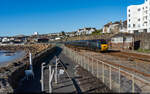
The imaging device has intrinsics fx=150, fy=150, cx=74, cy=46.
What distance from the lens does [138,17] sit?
192ft

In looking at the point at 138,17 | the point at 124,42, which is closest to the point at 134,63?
the point at 124,42

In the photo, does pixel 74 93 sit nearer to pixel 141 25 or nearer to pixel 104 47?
pixel 104 47

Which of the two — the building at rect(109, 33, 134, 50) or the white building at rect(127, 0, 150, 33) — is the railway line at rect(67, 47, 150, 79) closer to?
the building at rect(109, 33, 134, 50)

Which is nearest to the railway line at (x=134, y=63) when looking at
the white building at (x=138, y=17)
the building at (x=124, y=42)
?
the building at (x=124, y=42)

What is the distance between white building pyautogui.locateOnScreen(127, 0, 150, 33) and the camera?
54116mm

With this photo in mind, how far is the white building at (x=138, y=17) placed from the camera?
178ft

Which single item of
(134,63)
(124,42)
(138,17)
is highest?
(138,17)

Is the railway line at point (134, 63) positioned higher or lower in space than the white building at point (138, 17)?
lower

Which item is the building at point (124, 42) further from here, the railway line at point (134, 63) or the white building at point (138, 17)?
the white building at point (138, 17)

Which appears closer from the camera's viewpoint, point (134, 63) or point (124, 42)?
point (134, 63)

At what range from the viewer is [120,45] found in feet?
124

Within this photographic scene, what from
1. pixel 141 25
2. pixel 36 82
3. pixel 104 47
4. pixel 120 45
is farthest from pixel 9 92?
pixel 141 25

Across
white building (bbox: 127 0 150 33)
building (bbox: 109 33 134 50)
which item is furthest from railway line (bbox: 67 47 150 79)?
white building (bbox: 127 0 150 33)

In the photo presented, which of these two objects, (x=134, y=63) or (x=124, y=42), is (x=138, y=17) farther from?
(x=134, y=63)
